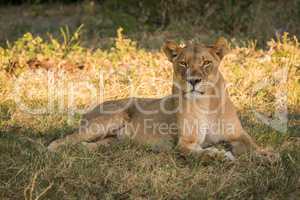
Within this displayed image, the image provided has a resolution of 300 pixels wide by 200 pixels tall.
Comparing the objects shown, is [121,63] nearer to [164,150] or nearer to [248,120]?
[248,120]

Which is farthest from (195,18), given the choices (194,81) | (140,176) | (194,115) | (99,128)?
(140,176)

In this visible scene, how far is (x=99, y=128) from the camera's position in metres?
4.62

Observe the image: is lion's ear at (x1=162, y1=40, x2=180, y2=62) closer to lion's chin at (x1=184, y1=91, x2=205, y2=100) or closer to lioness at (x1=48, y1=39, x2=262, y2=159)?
lioness at (x1=48, y1=39, x2=262, y2=159)

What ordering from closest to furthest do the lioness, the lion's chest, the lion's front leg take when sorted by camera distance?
the lion's front leg → the lioness → the lion's chest

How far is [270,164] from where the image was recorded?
3.86 metres

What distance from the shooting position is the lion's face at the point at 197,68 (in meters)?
4.06

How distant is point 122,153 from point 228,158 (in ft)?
2.34

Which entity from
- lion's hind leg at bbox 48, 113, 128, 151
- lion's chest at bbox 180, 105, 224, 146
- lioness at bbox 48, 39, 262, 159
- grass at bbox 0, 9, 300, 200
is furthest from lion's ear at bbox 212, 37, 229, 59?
lion's hind leg at bbox 48, 113, 128, 151

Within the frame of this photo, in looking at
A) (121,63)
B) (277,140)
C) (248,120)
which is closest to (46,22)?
(121,63)

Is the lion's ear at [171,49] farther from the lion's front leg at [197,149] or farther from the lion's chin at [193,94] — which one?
the lion's front leg at [197,149]

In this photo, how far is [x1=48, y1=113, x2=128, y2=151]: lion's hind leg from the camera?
4.55m

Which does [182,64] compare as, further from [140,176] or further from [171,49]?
[140,176]

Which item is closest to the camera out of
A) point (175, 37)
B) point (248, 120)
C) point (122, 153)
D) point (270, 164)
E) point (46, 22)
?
point (270, 164)

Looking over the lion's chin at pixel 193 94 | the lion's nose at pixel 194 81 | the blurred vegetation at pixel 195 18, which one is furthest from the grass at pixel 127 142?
the blurred vegetation at pixel 195 18
